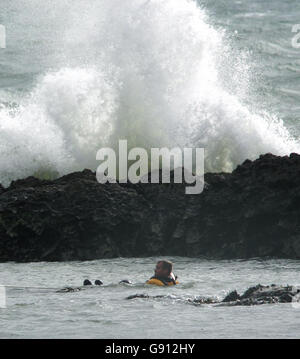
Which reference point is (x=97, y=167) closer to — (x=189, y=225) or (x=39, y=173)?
(x=39, y=173)

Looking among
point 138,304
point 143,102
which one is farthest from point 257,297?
point 143,102

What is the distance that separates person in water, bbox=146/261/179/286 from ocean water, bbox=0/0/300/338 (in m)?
0.18

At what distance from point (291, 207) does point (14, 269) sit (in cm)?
425

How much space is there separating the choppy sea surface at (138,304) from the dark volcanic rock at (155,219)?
1.12ft

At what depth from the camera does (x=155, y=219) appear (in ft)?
53.7

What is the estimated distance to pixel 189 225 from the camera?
53.6ft

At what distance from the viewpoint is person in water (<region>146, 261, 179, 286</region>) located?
554 inches

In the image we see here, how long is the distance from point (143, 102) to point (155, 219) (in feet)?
21.3

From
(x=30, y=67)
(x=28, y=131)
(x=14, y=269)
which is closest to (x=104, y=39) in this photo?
(x=28, y=131)

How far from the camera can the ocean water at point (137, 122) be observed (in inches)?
474

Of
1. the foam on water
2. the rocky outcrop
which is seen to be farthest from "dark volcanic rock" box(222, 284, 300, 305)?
the foam on water

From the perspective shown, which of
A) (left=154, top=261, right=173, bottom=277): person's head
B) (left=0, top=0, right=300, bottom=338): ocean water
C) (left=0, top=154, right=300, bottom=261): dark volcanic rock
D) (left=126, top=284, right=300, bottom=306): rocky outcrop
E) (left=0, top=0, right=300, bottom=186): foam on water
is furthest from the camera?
(left=0, top=0, right=300, bottom=186): foam on water

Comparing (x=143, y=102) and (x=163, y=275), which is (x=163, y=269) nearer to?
(x=163, y=275)

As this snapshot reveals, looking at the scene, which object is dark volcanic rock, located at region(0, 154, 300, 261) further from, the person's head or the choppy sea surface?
the person's head
